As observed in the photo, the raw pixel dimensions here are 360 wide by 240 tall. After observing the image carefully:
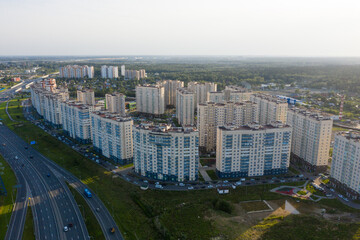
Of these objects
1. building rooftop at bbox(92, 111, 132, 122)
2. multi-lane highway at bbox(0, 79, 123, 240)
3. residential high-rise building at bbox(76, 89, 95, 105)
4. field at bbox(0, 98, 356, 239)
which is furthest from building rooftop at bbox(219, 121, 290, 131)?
residential high-rise building at bbox(76, 89, 95, 105)

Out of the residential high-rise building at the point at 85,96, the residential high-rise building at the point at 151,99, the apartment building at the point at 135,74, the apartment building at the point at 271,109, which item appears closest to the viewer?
the apartment building at the point at 271,109

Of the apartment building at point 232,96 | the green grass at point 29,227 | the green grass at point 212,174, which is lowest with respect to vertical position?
the green grass at point 29,227

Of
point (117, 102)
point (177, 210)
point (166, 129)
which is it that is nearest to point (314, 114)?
point (166, 129)

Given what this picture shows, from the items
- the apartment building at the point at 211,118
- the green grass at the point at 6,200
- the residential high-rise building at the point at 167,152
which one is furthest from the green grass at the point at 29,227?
the apartment building at the point at 211,118

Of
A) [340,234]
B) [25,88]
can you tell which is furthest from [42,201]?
[25,88]

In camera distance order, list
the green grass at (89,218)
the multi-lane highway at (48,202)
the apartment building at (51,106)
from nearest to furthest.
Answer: the green grass at (89,218) < the multi-lane highway at (48,202) < the apartment building at (51,106)

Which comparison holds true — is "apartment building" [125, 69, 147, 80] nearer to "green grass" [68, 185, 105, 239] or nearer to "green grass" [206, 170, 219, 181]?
"green grass" [206, 170, 219, 181]

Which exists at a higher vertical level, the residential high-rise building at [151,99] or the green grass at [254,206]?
the residential high-rise building at [151,99]

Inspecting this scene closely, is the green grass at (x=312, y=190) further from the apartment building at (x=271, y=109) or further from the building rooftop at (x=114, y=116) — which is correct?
the building rooftop at (x=114, y=116)
